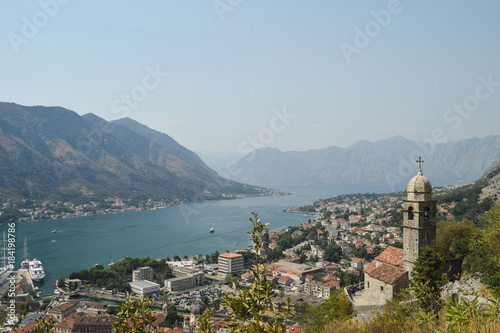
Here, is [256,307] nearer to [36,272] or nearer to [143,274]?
[143,274]

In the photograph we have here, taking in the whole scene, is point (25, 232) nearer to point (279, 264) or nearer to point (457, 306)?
point (279, 264)

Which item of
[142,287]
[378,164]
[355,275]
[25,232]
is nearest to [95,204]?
[25,232]

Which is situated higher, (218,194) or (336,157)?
(336,157)

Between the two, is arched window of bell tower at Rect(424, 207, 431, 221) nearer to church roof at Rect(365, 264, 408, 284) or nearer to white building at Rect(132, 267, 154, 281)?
church roof at Rect(365, 264, 408, 284)

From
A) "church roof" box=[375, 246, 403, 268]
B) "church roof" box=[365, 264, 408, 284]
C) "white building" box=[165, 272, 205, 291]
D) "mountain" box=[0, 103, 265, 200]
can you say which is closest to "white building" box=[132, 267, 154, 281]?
"white building" box=[165, 272, 205, 291]

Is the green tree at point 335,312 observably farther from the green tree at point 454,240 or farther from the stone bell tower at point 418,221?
the green tree at point 454,240
